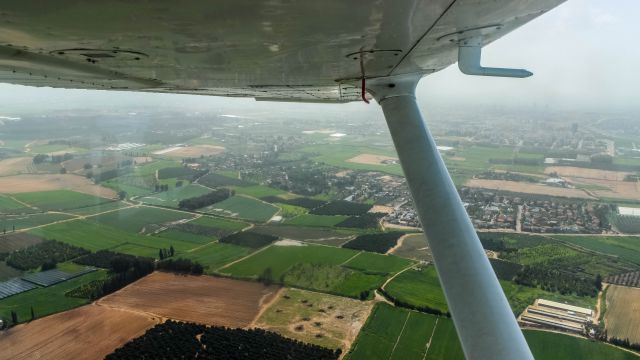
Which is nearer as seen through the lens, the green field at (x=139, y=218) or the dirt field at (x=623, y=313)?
the dirt field at (x=623, y=313)

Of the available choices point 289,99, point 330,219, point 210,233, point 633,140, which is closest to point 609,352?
point 289,99

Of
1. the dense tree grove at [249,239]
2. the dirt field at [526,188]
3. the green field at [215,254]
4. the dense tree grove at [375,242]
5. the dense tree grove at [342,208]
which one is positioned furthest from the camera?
the dirt field at [526,188]

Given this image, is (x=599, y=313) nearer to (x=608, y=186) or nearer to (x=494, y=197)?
(x=494, y=197)

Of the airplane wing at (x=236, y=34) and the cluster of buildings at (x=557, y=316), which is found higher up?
the airplane wing at (x=236, y=34)

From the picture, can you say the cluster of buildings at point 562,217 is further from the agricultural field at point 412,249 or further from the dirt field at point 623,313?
the dirt field at point 623,313

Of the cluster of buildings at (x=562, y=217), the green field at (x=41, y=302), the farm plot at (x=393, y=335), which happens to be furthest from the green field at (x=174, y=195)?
the cluster of buildings at (x=562, y=217)

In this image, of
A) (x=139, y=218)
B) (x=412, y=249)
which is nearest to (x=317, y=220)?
(x=412, y=249)

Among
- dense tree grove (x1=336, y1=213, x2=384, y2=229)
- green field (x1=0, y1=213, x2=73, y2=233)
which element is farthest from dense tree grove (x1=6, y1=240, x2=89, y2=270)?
dense tree grove (x1=336, y1=213, x2=384, y2=229)
